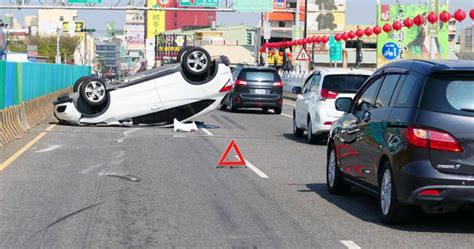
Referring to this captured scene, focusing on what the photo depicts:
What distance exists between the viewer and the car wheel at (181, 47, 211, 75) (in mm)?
22172

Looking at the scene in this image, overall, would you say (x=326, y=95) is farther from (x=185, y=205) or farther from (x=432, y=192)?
(x=432, y=192)

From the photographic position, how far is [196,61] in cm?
2222

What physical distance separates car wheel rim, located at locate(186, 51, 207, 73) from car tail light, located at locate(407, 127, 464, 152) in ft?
46.2

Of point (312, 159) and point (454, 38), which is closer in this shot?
point (312, 159)

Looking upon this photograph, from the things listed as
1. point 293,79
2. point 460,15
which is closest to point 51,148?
point 460,15

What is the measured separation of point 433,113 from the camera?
848cm

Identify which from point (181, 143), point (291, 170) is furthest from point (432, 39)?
point (291, 170)

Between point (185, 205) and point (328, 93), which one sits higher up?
point (328, 93)

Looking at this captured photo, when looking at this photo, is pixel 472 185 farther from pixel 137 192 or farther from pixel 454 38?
pixel 454 38

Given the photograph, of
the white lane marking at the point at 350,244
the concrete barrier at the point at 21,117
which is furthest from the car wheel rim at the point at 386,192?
the concrete barrier at the point at 21,117

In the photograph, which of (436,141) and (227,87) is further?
(227,87)

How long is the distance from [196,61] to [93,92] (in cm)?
274

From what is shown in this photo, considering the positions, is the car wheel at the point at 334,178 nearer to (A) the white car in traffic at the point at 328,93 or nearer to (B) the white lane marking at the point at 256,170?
(B) the white lane marking at the point at 256,170

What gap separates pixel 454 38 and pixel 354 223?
150062mm
